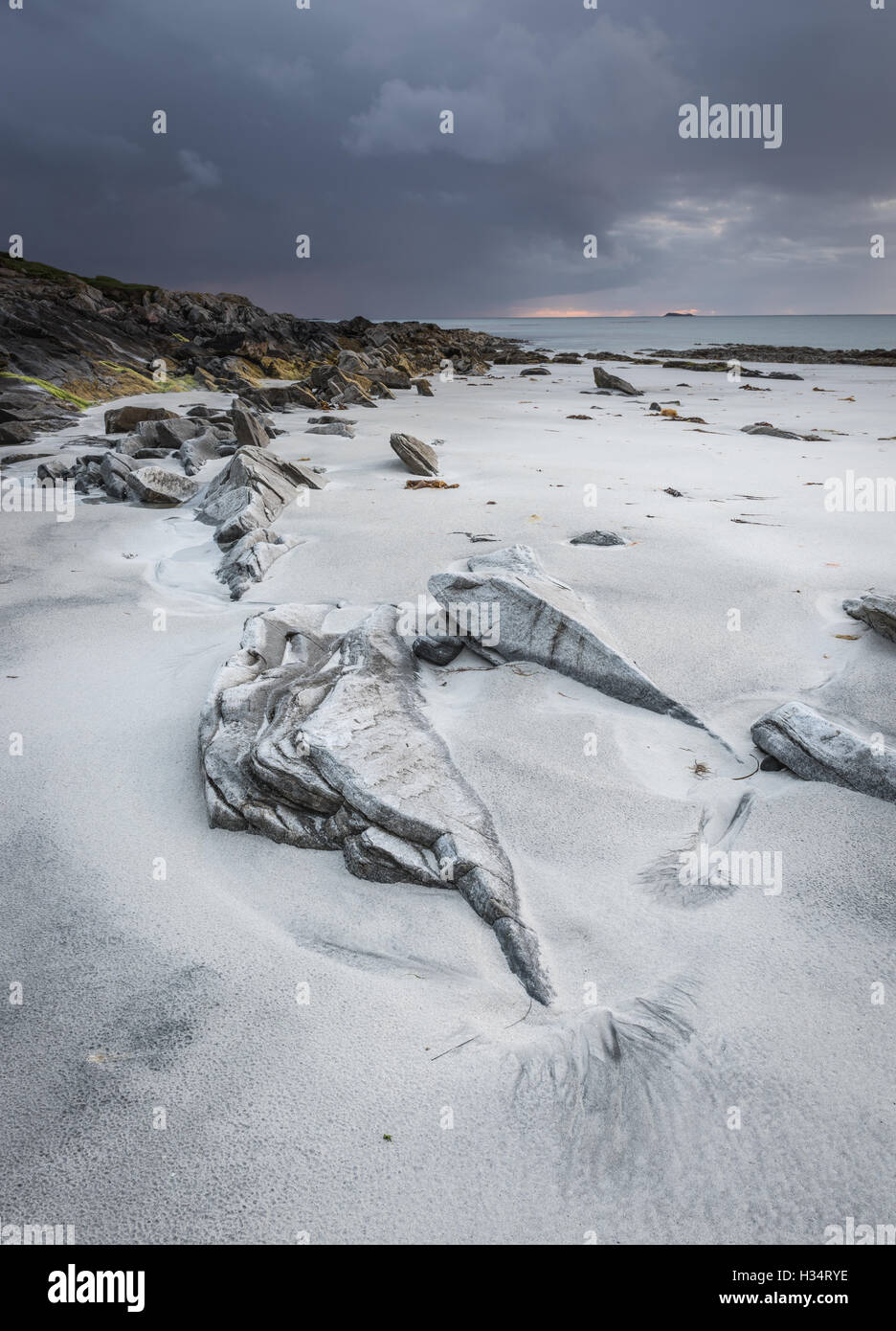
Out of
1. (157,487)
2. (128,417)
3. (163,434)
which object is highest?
(128,417)

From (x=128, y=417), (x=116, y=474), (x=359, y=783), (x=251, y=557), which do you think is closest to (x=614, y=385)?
(x=128, y=417)

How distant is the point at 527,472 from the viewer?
316 inches

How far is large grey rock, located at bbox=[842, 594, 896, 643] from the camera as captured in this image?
3658 mm

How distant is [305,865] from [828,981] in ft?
5.25

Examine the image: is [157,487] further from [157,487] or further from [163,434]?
[163,434]

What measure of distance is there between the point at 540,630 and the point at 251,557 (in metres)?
2.43

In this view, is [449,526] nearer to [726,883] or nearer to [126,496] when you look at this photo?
[126,496]

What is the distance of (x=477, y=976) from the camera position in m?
2.11

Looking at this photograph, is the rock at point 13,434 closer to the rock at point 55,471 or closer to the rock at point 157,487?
the rock at point 55,471

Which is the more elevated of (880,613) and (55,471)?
(55,471)

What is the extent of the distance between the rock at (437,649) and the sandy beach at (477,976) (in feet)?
0.24

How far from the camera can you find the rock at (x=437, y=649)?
3699mm

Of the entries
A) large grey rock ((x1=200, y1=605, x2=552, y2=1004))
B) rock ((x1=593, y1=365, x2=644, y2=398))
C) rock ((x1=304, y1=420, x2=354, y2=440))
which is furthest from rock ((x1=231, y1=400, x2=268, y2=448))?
rock ((x1=593, y1=365, x2=644, y2=398))

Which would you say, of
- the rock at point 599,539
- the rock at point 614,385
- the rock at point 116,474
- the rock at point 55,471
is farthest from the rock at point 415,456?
the rock at point 614,385
